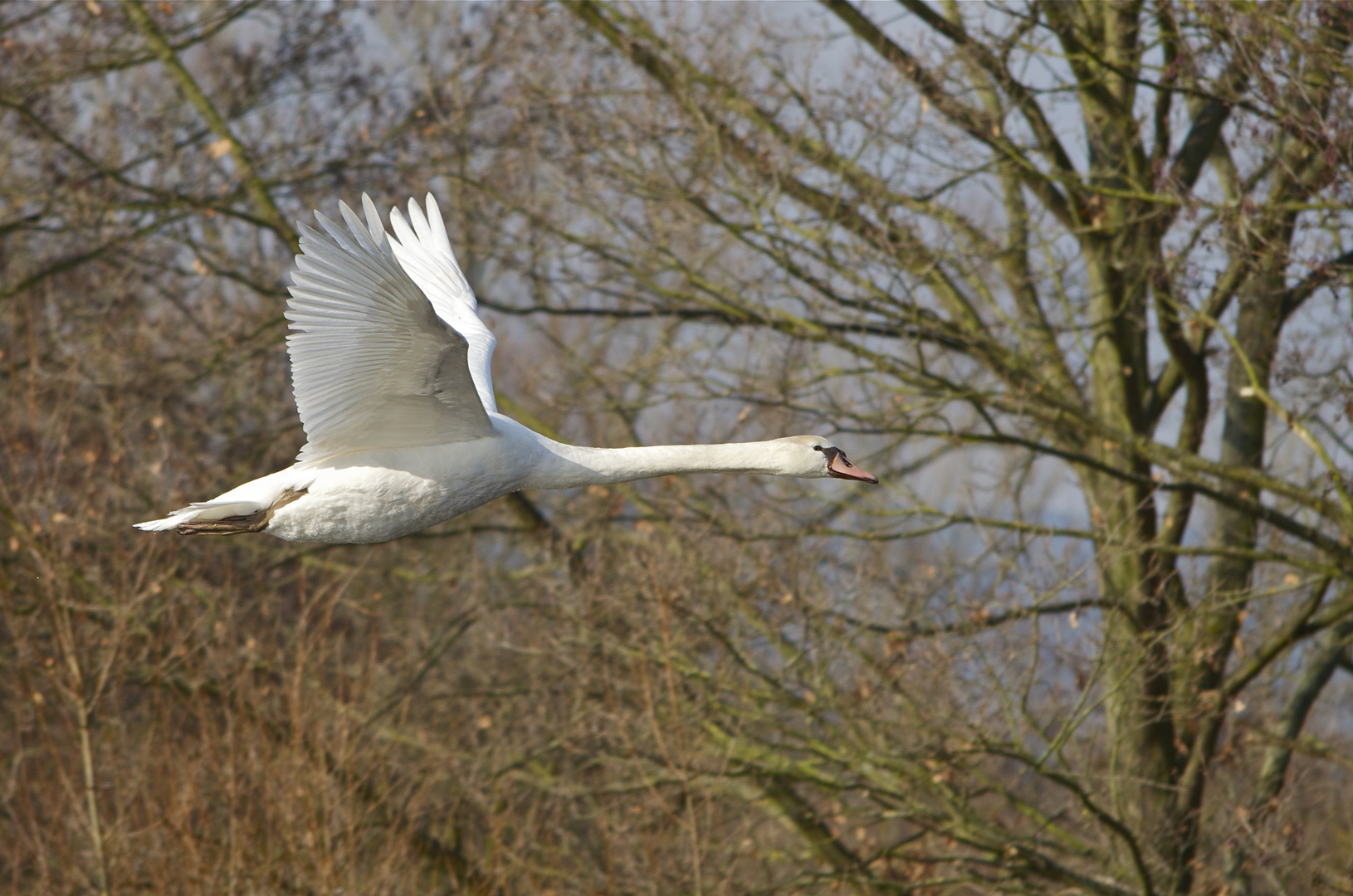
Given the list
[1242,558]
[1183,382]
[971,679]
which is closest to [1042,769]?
[971,679]

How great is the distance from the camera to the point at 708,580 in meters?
8.78

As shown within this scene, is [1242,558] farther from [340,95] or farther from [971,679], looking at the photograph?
[340,95]

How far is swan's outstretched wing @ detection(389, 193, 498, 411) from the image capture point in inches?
237

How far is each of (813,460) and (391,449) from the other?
1.56m

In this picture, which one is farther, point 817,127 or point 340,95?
point 340,95

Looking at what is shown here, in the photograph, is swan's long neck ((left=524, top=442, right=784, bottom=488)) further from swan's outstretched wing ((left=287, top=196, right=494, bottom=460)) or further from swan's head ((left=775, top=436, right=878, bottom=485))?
swan's outstretched wing ((left=287, top=196, right=494, bottom=460))

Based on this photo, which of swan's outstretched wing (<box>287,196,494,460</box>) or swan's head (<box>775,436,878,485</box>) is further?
swan's head (<box>775,436,878,485</box>)

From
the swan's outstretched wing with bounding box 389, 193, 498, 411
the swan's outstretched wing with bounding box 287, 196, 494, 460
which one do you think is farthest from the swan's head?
the swan's outstretched wing with bounding box 389, 193, 498, 411

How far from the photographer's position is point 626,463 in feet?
14.9

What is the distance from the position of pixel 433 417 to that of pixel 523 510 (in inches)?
323

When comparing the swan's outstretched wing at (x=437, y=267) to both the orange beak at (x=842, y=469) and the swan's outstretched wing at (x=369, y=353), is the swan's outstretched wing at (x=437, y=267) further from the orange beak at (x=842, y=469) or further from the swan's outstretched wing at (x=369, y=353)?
the orange beak at (x=842, y=469)

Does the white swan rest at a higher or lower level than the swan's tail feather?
higher

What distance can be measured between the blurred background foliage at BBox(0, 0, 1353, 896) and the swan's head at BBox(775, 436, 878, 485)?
1.38m

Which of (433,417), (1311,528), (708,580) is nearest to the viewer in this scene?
(433,417)
